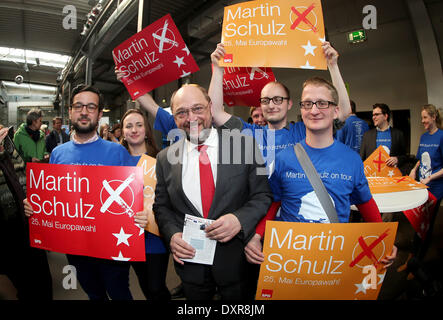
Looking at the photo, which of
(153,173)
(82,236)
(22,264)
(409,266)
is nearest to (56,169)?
(82,236)

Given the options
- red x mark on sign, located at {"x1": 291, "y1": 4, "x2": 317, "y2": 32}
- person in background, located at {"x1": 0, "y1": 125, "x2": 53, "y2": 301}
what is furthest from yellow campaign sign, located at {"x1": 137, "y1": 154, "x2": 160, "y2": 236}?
red x mark on sign, located at {"x1": 291, "y1": 4, "x2": 317, "y2": 32}

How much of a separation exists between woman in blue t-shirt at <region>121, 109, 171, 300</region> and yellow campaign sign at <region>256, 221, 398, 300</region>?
0.78 metres

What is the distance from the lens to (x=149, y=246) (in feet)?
5.88

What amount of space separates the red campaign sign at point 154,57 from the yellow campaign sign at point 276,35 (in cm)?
37

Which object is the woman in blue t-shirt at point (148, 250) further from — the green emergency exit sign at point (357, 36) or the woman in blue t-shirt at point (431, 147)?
the green emergency exit sign at point (357, 36)

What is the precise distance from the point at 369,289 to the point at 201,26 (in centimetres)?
763

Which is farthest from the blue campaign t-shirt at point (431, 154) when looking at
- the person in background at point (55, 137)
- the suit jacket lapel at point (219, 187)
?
the person in background at point (55, 137)

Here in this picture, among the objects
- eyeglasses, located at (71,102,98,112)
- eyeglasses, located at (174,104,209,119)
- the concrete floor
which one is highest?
eyeglasses, located at (71,102,98,112)

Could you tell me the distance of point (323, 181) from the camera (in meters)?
1.35

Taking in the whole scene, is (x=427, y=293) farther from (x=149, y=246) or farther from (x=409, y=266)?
(x=149, y=246)

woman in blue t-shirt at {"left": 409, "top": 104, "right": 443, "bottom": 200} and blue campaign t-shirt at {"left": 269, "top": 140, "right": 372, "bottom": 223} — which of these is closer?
blue campaign t-shirt at {"left": 269, "top": 140, "right": 372, "bottom": 223}

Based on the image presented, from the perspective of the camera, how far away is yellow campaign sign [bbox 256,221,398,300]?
1.27 meters

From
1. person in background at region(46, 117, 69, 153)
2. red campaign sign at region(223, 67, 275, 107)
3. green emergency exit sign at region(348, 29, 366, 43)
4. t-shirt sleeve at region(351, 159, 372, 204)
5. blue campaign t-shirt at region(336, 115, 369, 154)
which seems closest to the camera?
t-shirt sleeve at region(351, 159, 372, 204)

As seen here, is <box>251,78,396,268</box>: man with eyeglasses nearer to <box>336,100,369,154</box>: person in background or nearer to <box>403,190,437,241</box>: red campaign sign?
<box>403,190,437,241</box>: red campaign sign
